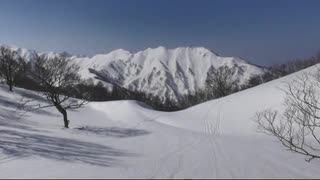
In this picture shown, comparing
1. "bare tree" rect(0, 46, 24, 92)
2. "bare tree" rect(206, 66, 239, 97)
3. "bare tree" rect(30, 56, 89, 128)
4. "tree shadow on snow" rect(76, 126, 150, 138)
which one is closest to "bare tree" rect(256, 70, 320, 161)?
"tree shadow on snow" rect(76, 126, 150, 138)

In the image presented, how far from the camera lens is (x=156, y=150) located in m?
25.1

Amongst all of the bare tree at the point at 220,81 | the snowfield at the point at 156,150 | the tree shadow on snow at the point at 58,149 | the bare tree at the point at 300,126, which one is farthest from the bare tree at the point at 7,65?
the bare tree at the point at 300,126

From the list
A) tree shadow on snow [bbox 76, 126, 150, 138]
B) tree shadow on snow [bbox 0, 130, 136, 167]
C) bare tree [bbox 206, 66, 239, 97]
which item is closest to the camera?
tree shadow on snow [bbox 0, 130, 136, 167]

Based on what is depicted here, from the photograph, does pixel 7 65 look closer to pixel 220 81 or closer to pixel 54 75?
pixel 54 75

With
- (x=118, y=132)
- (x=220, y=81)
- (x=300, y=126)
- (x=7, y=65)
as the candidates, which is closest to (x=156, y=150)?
(x=118, y=132)

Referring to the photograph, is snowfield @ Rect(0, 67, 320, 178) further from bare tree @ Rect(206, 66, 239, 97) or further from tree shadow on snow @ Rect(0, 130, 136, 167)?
bare tree @ Rect(206, 66, 239, 97)

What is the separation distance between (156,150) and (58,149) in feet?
21.4

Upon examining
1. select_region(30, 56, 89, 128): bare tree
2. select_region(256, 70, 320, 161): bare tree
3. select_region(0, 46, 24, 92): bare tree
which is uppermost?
select_region(0, 46, 24, 92): bare tree

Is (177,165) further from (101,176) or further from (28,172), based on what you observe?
(28,172)

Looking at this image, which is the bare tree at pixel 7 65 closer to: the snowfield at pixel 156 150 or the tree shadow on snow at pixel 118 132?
the snowfield at pixel 156 150

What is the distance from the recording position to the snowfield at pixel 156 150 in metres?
17.8

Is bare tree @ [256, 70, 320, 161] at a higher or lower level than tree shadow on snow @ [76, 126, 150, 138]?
Answer: higher

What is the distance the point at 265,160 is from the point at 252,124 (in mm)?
18027

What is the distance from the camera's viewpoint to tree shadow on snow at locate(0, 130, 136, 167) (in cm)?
2150
